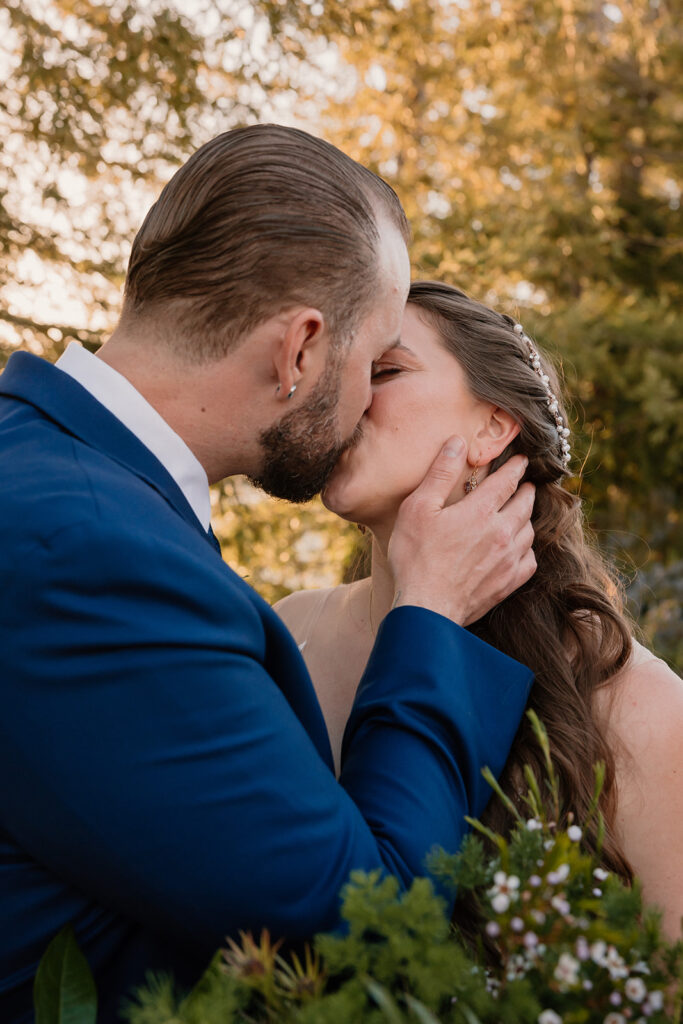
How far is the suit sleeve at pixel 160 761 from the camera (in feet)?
4.81

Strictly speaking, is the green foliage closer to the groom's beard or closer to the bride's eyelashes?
the groom's beard

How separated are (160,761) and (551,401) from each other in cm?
196

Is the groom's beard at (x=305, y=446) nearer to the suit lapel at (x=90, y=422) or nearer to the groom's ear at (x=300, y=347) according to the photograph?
the groom's ear at (x=300, y=347)

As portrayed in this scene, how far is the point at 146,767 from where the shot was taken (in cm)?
147

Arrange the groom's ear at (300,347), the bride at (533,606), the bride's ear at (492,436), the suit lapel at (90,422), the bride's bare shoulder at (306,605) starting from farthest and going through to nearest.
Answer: the bride's bare shoulder at (306,605), the bride's ear at (492,436), the bride at (533,606), the groom's ear at (300,347), the suit lapel at (90,422)

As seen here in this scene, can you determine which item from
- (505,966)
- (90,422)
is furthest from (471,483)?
(505,966)

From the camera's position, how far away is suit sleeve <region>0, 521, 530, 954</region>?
1.47 metres

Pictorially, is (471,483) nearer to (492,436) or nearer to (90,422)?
(492,436)

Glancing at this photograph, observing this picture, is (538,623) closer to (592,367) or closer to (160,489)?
(160,489)

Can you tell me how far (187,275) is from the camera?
216 cm

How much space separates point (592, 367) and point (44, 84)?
5.55 metres

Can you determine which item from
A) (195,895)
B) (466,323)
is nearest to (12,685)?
(195,895)

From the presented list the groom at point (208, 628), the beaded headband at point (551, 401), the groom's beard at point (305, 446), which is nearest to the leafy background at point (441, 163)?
the beaded headband at point (551, 401)

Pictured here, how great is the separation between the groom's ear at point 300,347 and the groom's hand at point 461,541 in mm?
531
